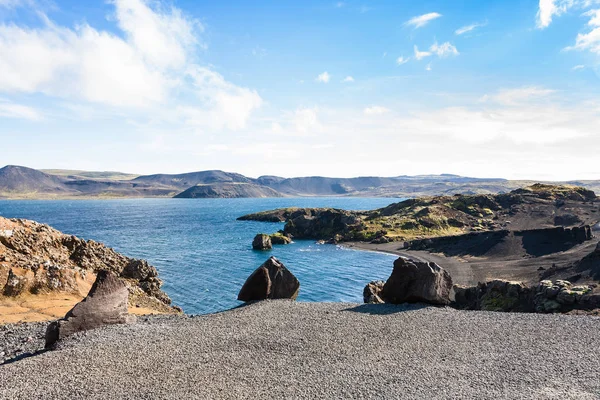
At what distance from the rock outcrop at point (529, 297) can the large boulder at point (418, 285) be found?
9.83 metres

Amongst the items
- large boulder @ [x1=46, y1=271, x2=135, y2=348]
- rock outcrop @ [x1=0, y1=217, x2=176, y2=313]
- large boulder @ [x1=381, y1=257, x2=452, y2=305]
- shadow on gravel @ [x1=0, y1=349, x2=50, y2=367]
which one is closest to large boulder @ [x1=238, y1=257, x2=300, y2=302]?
large boulder @ [x1=381, y1=257, x2=452, y2=305]

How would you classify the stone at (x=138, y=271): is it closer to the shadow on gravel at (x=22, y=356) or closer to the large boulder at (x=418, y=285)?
the shadow on gravel at (x=22, y=356)

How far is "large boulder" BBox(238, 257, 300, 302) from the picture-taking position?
28000mm

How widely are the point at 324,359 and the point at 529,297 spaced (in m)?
25.0

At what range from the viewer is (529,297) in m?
33.4

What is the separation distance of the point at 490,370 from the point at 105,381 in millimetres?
15109

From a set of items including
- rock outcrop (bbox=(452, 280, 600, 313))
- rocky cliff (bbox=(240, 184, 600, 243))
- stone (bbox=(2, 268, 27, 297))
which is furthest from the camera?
rocky cliff (bbox=(240, 184, 600, 243))

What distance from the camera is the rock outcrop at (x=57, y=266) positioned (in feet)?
97.1

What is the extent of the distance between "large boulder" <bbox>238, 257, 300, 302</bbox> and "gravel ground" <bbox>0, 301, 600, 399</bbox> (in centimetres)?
454

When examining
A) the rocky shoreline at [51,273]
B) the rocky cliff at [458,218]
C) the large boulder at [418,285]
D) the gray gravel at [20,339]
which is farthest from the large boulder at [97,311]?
the rocky cliff at [458,218]

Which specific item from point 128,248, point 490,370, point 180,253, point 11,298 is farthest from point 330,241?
point 490,370

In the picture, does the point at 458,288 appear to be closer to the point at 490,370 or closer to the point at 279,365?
the point at 490,370

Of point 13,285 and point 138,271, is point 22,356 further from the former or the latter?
point 138,271

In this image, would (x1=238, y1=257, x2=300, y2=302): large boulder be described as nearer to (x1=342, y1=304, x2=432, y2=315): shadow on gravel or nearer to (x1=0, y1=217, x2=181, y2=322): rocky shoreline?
(x1=342, y1=304, x2=432, y2=315): shadow on gravel
